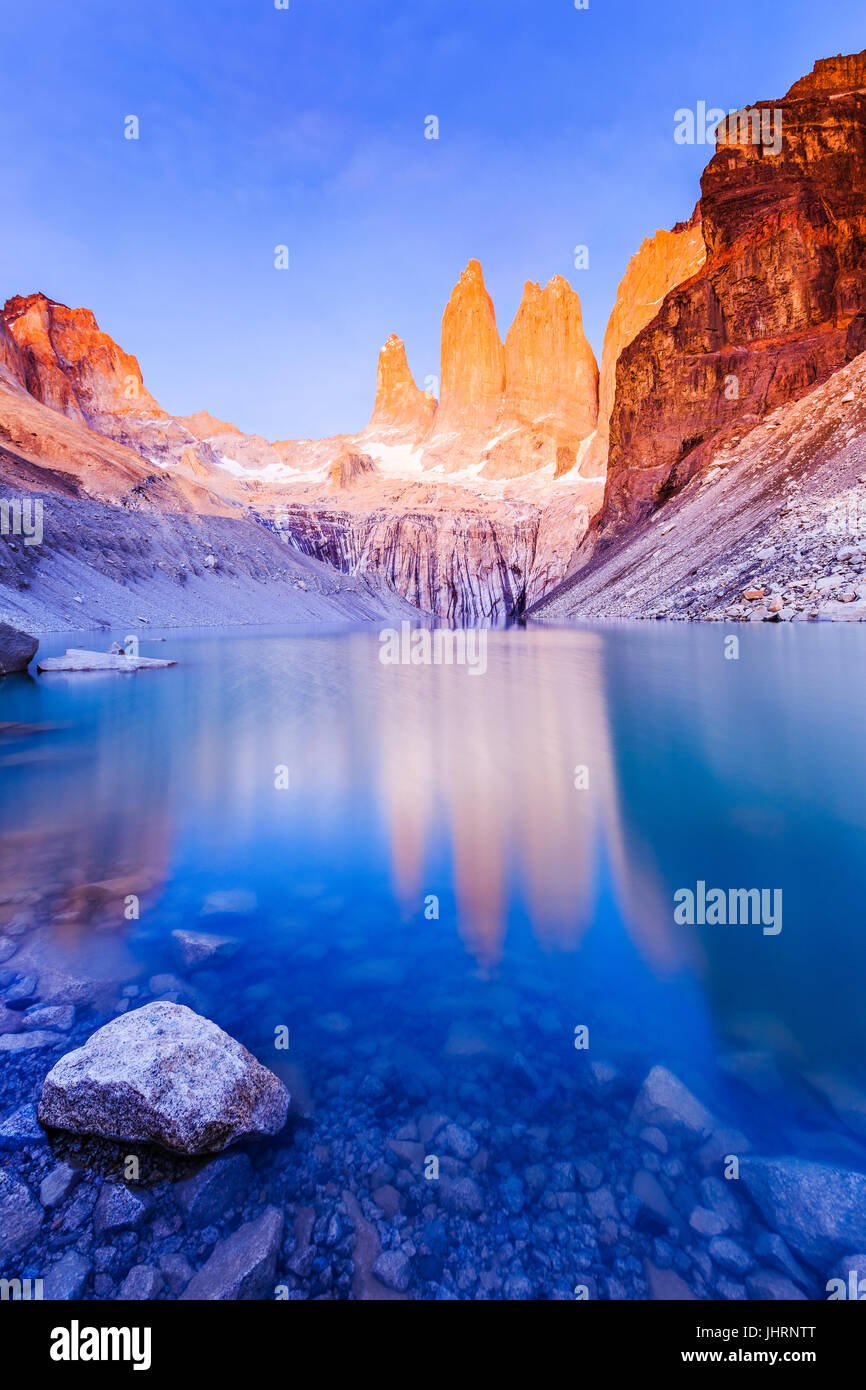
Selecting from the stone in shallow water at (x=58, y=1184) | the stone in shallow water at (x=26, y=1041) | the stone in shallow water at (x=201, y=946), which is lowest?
the stone in shallow water at (x=58, y=1184)

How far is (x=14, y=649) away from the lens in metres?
21.7

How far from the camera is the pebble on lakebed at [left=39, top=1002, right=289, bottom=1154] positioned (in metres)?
2.84

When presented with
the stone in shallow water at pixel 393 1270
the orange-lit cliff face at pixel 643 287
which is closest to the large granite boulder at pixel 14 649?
the stone in shallow water at pixel 393 1270

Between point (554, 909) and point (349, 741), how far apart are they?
7120 millimetres

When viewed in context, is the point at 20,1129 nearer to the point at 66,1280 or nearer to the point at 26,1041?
the point at 26,1041

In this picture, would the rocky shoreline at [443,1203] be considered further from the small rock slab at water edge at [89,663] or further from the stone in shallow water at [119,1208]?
the small rock slab at water edge at [89,663]

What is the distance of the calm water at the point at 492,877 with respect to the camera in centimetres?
366

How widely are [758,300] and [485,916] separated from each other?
3195 inches

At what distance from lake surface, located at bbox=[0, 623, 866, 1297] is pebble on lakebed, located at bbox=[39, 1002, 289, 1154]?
9.8 inches

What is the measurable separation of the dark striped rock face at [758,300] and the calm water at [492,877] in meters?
62.2

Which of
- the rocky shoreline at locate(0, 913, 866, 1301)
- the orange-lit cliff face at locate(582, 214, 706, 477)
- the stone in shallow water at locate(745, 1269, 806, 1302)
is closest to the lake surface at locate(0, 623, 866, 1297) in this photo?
the rocky shoreline at locate(0, 913, 866, 1301)

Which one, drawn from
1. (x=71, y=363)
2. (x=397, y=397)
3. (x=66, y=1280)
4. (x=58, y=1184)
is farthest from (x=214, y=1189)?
(x=397, y=397)

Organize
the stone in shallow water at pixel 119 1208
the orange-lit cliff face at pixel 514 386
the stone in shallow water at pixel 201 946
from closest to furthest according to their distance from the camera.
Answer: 1. the stone in shallow water at pixel 119 1208
2. the stone in shallow water at pixel 201 946
3. the orange-lit cliff face at pixel 514 386
